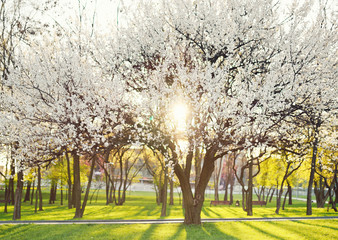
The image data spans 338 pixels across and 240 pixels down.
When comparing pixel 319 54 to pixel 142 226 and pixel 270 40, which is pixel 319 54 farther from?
pixel 142 226

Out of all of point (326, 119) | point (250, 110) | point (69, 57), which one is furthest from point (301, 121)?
point (69, 57)

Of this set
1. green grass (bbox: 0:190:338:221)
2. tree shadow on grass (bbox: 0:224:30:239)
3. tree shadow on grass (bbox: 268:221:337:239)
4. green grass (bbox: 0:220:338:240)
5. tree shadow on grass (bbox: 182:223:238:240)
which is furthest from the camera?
green grass (bbox: 0:190:338:221)

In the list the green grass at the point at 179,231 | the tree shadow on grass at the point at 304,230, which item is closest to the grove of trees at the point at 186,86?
the green grass at the point at 179,231

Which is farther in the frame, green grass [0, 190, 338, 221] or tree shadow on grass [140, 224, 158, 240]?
green grass [0, 190, 338, 221]

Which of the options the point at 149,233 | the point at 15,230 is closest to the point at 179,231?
the point at 149,233

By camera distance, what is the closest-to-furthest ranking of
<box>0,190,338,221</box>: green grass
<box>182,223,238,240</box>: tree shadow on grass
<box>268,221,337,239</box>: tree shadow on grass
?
<box>182,223,238,240</box>: tree shadow on grass, <box>268,221,337,239</box>: tree shadow on grass, <box>0,190,338,221</box>: green grass

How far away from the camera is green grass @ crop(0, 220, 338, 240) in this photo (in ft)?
42.7

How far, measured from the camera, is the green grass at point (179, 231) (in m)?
13.0

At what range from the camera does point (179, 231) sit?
14.0 meters

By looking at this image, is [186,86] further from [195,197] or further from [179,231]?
[179,231]

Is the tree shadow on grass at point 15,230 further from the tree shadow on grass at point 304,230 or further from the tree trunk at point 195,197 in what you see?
the tree shadow on grass at point 304,230

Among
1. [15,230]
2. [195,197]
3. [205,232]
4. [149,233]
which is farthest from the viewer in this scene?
[195,197]

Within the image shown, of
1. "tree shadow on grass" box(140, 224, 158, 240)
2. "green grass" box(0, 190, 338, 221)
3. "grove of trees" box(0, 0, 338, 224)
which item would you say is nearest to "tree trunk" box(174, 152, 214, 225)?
"grove of trees" box(0, 0, 338, 224)

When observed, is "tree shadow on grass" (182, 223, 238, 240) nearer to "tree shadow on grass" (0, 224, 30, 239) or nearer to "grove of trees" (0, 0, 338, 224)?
"grove of trees" (0, 0, 338, 224)
